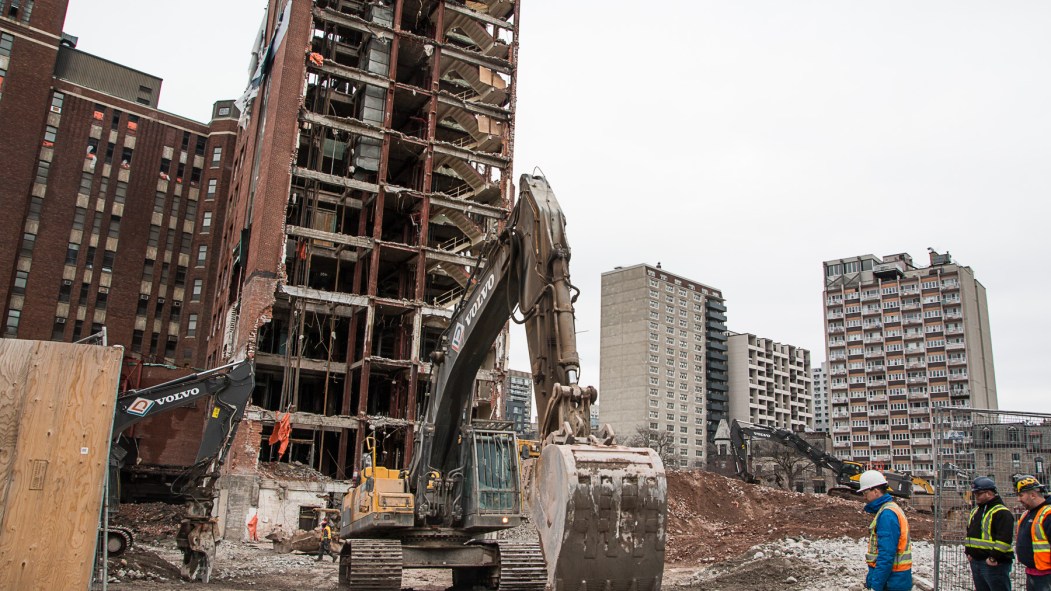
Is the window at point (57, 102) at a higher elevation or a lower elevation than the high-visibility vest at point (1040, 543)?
higher

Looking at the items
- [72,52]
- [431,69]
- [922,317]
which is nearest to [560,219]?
[431,69]

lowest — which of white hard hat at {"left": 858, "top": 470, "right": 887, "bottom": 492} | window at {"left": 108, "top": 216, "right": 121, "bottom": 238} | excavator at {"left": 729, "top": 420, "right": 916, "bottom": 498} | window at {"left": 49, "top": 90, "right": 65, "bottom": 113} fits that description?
white hard hat at {"left": 858, "top": 470, "right": 887, "bottom": 492}

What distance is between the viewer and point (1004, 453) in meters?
11.2

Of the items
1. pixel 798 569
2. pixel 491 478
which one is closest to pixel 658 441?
pixel 798 569

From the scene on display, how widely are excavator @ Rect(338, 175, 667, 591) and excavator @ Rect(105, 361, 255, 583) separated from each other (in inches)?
135

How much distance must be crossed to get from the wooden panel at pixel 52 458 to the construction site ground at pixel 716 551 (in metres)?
6.82

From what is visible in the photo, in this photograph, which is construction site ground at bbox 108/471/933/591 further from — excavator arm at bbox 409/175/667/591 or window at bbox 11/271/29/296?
window at bbox 11/271/29/296

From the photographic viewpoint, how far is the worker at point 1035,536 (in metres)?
7.75

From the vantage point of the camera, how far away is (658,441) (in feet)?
348

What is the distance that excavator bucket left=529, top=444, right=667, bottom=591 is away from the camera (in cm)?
683

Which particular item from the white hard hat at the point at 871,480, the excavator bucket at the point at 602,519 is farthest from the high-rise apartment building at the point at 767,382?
the excavator bucket at the point at 602,519

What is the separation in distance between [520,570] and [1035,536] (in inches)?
335

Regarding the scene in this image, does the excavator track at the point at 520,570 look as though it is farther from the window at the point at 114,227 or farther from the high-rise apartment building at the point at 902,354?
the high-rise apartment building at the point at 902,354

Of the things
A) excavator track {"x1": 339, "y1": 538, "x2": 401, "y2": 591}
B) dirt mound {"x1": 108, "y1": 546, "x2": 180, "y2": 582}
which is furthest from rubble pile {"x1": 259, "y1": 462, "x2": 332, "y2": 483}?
excavator track {"x1": 339, "y1": 538, "x2": 401, "y2": 591}
